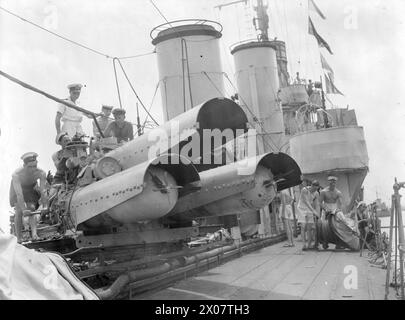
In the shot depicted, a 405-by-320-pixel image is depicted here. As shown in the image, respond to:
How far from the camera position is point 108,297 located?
14.7ft

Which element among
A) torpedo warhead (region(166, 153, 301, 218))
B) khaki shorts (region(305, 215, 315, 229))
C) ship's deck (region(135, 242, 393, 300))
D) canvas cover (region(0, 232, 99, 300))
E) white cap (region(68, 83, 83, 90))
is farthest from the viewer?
khaki shorts (region(305, 215, 315, 229))

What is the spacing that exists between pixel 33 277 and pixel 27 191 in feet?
11.9

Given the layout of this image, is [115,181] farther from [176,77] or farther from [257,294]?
[176,77]

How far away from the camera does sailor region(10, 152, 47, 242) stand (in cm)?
621

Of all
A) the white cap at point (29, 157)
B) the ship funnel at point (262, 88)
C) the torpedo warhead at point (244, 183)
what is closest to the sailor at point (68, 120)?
the white cap at point (29, 157)

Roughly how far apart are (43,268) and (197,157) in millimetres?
2429

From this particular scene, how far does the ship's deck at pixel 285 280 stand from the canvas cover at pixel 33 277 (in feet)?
4.52

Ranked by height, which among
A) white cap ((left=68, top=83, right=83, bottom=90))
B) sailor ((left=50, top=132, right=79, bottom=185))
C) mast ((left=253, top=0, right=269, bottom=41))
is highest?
mast ((left=253, top=0, right=269, bottom=41))

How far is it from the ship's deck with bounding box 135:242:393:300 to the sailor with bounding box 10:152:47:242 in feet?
7.36

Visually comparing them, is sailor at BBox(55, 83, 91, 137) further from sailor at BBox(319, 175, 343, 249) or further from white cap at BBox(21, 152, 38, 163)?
sailor at BBox(319, 175, 343, 249)

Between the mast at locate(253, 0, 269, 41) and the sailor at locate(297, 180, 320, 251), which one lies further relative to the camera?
the mast at locate(253, 0, 269, 41)

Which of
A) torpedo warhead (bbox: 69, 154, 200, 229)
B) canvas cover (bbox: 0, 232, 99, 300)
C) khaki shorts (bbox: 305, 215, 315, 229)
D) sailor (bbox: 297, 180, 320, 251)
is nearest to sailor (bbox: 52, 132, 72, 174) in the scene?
torpedo warhead (bbox: 69, 154, 200, 229)
